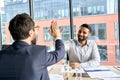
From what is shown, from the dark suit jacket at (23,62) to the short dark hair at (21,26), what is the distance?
0.05m

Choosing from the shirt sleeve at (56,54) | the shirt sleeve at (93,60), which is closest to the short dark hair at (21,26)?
the shirt sleeve at (56,54)

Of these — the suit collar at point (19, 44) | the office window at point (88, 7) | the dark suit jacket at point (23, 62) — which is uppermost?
the office window at point (88, 7)

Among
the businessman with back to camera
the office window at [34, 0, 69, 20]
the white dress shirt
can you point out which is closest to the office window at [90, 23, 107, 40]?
the office window at [34, 0, 69, 20]

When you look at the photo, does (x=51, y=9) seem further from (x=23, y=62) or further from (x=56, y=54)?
(x=23, y=62)

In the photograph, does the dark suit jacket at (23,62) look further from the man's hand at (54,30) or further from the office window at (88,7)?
the office window at (88,7)

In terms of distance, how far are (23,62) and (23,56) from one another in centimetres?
4

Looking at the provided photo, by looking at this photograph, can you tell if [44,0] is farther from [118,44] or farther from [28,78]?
[28,78]

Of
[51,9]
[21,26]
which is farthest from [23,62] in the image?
[51,9]

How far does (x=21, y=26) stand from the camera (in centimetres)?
128

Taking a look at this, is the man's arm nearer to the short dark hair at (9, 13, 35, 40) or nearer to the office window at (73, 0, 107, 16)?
the short dark hair at (9, 13, 35, 40)

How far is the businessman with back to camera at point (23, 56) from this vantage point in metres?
1.22

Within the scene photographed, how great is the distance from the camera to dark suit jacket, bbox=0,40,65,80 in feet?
4.01

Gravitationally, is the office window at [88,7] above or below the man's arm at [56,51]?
above

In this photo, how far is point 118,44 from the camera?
419cm
